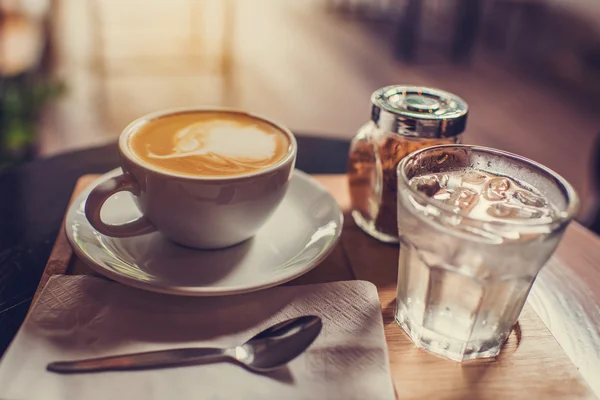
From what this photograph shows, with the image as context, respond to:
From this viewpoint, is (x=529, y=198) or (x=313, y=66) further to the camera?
(x=313, y=66)

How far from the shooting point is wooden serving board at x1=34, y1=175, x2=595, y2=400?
44 centimetres

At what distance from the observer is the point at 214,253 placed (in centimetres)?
57

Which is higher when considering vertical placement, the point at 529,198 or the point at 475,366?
the point at 529,198

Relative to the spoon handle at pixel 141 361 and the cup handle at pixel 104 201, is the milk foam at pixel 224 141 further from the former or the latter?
the spoon handle at pixel 141 361

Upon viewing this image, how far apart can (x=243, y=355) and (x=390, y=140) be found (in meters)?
0.31

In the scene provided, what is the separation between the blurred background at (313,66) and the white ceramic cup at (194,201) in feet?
5.33

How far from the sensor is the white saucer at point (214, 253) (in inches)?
19.7

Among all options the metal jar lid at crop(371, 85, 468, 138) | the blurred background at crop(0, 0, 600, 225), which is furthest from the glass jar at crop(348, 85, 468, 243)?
the blurred background at crop(0, 0, 600, 225)

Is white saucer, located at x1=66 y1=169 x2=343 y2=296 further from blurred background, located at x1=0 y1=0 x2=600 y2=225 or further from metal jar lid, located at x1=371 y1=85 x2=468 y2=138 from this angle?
blurred background, located at x1=0 y1=0 x2=600 y2=225

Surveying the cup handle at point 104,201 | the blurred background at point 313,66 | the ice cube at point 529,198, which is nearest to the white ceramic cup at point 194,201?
the cup handle at point 104,201

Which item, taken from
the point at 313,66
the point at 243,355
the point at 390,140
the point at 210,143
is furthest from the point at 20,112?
the point at 313,66

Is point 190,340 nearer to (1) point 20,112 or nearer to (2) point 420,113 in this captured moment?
(2) point 420,113

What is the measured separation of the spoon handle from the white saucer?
60mm

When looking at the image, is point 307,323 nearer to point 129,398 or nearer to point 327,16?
point 129,398
